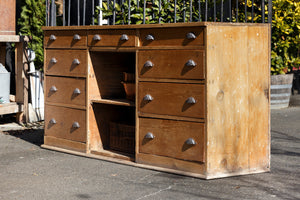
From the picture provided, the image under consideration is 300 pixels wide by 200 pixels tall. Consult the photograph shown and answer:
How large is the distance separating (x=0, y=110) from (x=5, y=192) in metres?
3.22

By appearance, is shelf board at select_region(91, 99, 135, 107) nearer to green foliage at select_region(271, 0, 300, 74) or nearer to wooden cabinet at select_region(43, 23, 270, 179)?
wooden cabinet at select_region(43, 23, 270, 179)

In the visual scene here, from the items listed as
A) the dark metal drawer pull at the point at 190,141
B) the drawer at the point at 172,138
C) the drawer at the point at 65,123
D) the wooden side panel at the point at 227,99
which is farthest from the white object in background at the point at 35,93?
the wooden side panel at the point at 227,99

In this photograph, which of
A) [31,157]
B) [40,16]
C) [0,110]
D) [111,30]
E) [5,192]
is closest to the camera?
[5,192]

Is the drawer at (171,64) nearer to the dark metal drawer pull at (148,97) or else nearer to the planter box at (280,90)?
the dark metal drawer pull at (148,97)

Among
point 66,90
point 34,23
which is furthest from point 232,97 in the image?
point 34,23

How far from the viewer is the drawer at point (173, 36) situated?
4453 mm

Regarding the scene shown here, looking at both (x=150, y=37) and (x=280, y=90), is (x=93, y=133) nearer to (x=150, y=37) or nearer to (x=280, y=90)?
(x=150, y=37)

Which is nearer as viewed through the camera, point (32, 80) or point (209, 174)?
point (209, 174)

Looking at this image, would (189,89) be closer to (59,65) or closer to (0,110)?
(59,65)

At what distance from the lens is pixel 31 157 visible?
18.0 ft

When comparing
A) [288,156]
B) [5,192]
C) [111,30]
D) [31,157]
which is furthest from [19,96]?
[288,156]

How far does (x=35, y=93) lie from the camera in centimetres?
777

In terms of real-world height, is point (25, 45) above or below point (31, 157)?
above

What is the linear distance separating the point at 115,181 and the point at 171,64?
1.17 m
